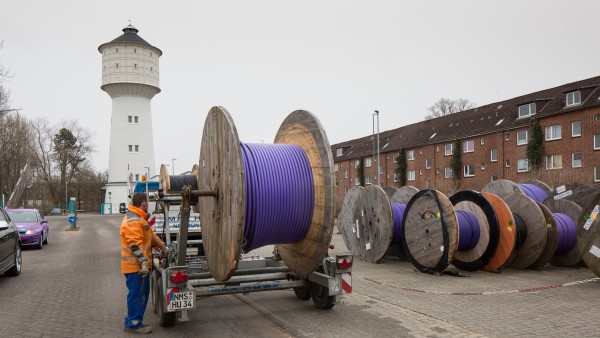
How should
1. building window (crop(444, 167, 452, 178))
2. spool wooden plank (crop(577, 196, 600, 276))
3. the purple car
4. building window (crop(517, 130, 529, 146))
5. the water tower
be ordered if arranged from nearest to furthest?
spool wooden plank (crop(577, 196, 600, 276)), the purple car, building window (crop(517, 130, 529, 146)), building window (crop(444, 167, 452, 178)), the water tower

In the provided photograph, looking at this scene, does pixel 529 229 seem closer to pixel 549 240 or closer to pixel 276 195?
pixel 549 240

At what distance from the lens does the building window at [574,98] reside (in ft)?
119

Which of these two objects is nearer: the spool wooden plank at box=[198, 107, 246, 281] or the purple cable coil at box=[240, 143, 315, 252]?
the spool wooden plank at box=[198, 107, 246, 281]

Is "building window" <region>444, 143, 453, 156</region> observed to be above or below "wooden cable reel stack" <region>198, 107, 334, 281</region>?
above

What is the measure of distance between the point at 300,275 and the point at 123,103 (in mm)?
52285

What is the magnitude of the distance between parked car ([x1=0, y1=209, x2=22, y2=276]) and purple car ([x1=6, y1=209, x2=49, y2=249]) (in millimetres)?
6238

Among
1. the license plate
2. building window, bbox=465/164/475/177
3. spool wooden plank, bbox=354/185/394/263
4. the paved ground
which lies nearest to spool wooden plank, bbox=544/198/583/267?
the paved ground

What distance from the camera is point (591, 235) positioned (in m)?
9.36

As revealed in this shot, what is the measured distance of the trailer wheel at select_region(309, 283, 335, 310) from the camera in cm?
736

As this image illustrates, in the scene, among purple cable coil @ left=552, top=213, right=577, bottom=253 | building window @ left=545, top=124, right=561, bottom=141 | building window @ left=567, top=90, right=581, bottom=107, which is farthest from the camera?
building window @ left=545, top=124, right=561, bottom=141

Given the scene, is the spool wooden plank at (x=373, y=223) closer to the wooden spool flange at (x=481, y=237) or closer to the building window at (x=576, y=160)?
the wooden spool flange at (x=481, y=237)

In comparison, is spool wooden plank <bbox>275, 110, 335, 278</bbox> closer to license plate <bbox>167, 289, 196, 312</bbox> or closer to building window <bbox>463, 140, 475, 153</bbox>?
license plate <bbox>167, 289, 196, 312</bbox>

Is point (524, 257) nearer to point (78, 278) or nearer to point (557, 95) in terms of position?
point (78, 278)

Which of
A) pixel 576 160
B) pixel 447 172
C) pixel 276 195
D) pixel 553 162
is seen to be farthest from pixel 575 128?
pixel 276 195
